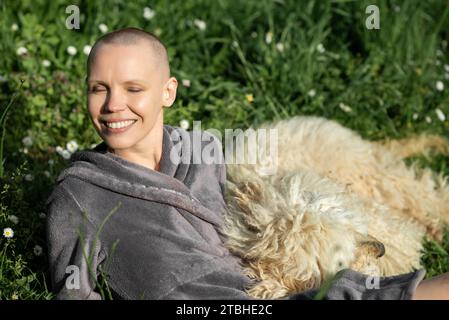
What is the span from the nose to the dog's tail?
7.74 feet

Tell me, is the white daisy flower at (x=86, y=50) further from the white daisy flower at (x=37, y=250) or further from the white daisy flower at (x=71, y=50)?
the white daisy flower at (x=37, y=250)

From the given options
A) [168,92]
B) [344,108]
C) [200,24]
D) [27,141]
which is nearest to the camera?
[168,92]

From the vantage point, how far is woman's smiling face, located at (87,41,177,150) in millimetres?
2973

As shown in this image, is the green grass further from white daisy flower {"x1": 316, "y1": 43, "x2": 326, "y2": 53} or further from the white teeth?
the white teeth

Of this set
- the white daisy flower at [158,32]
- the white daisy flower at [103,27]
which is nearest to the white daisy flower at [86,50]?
the white daisy flower at [103,27]

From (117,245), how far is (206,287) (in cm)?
41

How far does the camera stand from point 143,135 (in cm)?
316

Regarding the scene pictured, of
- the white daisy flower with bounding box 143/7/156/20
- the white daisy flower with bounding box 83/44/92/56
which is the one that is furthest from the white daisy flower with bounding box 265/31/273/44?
the white daisy flower with bounding box 83/44/92/56

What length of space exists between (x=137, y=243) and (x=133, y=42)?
0.84 metres

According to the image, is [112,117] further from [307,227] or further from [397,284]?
[397,284]

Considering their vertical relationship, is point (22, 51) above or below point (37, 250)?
above

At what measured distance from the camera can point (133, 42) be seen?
3.03m

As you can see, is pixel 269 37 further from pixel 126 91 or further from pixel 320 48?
pixel 126 91
